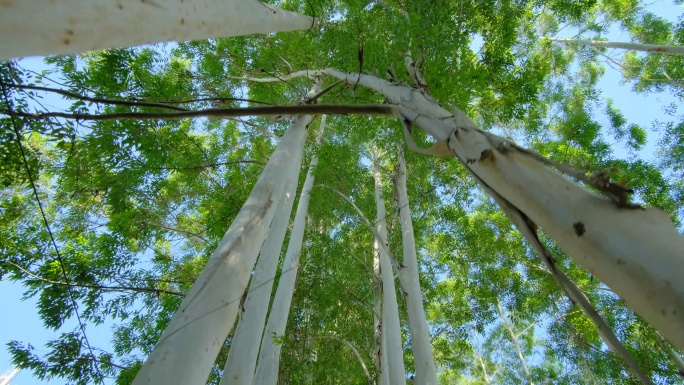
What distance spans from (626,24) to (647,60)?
116 centimetres

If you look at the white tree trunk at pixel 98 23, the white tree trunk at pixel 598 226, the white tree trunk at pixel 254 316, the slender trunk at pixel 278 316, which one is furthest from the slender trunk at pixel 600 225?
the slender trunk at pixel 278 316

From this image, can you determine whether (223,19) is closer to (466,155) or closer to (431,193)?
(466,155)

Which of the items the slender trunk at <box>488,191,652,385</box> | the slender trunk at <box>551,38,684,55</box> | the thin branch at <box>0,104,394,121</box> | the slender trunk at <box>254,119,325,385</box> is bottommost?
the slender trunk at <box>488,191,652,385</box>

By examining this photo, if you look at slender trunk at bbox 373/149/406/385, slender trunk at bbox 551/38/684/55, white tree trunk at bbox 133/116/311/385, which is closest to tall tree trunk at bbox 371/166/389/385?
slender trunk at bbox 373/149/406/385

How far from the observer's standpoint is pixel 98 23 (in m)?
1.24

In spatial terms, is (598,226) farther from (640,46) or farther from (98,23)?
(640,46)

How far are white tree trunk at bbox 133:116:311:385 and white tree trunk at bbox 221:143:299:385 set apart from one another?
0.68m

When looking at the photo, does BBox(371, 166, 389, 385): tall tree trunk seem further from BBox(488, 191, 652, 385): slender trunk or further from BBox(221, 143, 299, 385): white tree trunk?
BBox(488, 191, 652, 385): slender trunk

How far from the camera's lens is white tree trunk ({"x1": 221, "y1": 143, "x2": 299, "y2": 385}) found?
2361 millimetres

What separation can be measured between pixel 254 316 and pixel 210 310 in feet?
4.10

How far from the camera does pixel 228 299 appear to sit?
1675 millimetres

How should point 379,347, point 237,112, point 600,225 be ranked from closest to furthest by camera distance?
point 600,225
point 237,112
point 379,347

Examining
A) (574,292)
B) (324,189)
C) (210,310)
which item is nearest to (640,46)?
(324,189)

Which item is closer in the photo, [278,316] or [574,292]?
[574,292]
